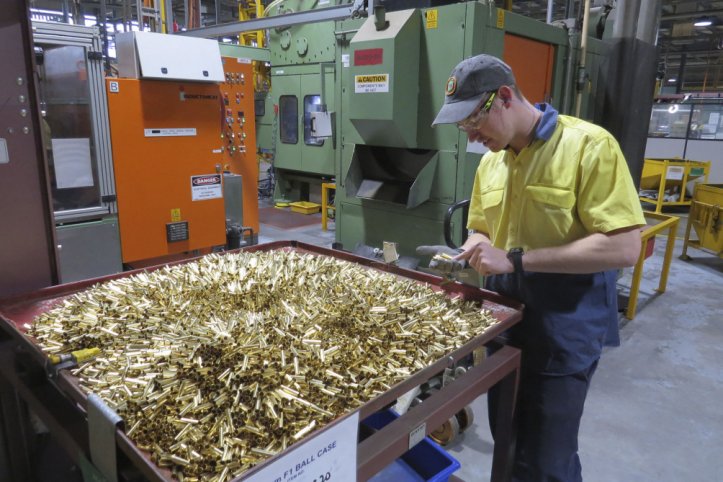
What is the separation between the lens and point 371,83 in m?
2.75

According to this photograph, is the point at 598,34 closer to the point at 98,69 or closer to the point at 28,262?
the point at 98,69

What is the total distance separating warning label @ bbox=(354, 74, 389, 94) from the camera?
271 cm

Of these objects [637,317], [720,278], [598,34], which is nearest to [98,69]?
[598,34]

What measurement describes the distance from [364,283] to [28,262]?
105 cm

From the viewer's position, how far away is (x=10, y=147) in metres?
1.43

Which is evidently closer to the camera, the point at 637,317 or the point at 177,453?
the point at 177,453

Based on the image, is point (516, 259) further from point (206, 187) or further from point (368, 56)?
point (206, 187)

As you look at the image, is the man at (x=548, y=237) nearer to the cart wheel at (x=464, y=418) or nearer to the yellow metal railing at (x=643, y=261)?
the cart wheel at (x=464, y=418)

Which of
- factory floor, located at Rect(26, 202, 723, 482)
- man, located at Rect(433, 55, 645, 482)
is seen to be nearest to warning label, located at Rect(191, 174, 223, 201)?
factory floor, located at Rect(26, 202, 723, 482)

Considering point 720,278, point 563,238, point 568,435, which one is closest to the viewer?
point 563,238

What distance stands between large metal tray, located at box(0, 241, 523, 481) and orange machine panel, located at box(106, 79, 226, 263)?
161 cm

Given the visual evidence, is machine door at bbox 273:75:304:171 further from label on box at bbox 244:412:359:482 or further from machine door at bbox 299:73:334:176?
label on box at bbox 244:412:359:482

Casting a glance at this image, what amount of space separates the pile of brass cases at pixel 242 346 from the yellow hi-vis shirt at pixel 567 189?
31 cm

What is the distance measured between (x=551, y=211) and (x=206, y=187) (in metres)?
2.60
